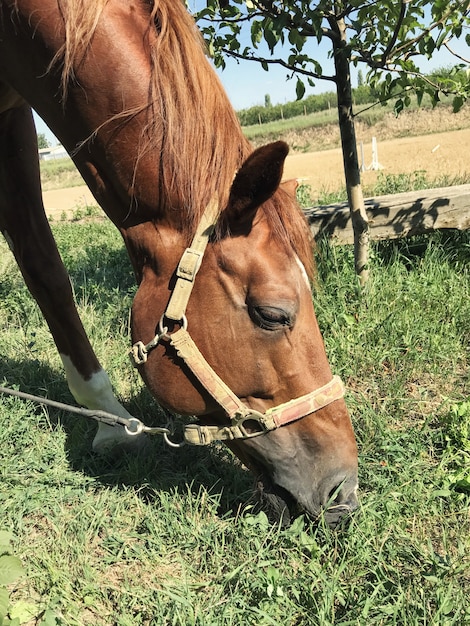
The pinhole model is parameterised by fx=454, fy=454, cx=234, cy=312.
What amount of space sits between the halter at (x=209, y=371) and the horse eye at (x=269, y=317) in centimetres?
22

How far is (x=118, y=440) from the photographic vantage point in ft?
8.06

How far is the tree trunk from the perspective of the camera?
2.96 meters

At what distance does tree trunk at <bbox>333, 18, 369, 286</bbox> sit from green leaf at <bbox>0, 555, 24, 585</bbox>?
2685 millimetres

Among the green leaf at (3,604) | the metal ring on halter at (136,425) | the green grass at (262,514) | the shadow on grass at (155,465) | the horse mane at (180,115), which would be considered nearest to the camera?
the green leaf at (3,604)

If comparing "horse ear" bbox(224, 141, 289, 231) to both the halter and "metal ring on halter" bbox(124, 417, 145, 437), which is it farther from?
"metal ring on halter" bbox(124, 417, 145, 437)

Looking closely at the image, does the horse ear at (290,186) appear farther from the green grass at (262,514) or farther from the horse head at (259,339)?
the green grass at (262,514)

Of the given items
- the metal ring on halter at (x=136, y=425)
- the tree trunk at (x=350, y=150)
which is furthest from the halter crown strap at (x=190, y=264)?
the tree trunk at (x=350, y=150)

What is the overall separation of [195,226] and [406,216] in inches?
112

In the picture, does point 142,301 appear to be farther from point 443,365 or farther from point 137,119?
point 443,365

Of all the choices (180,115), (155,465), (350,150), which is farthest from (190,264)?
(350,150)

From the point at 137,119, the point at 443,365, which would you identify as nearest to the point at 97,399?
the point at 137,119

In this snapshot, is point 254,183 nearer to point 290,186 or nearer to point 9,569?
point 290,186

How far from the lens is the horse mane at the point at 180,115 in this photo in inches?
56.3

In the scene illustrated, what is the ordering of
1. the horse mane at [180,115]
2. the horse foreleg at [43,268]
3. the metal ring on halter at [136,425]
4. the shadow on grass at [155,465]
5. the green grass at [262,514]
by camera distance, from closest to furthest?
1. the horse mane at [180,115]
2. the green grass at [262,514]
3. the metal ring on halter at [136,425]
4. the shadow on grass at [155,465]
5. the horse foreleg at [43,268]
